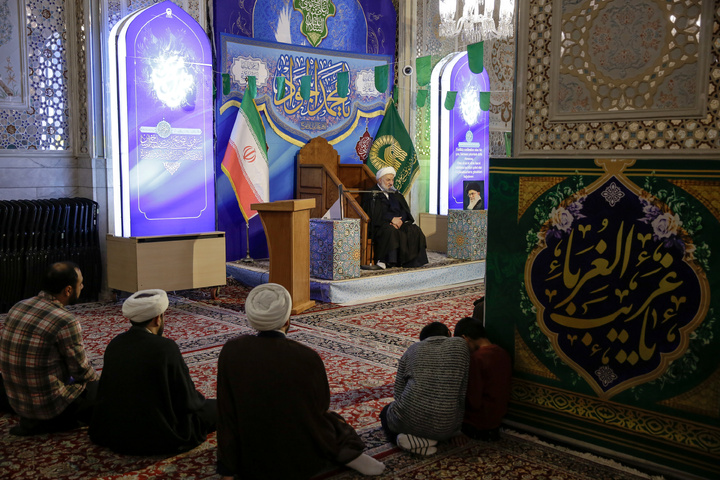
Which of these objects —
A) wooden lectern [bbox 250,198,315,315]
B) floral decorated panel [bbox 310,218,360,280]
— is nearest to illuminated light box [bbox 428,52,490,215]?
floral decorated panel [bbox 310,218,360,280]

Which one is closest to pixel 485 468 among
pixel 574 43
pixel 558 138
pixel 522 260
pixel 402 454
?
pixel 402 454

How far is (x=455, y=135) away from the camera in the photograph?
8367 millimetres

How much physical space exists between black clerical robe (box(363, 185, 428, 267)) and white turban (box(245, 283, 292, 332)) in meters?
4.29

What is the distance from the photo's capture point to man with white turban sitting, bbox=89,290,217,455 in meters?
2.62

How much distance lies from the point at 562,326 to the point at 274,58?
525 centimetres

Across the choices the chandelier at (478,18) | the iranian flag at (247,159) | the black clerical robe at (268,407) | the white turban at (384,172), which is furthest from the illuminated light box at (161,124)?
the black clerical robe at (268,407)

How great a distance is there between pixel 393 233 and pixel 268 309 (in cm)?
438

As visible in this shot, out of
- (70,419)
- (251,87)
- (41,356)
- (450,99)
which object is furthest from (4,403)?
(450,99)

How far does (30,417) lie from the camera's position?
2.92 m

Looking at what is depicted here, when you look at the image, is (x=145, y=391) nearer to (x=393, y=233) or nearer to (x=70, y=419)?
(x=70, y=419)

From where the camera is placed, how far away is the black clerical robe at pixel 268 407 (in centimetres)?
232

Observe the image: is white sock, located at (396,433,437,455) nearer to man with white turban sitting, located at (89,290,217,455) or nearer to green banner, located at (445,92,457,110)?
man with white turban sitting, located at (89,290,217,455)

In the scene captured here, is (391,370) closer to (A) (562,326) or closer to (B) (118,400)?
(A) (562,326)

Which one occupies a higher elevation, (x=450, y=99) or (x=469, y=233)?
(x=450, y=99)
